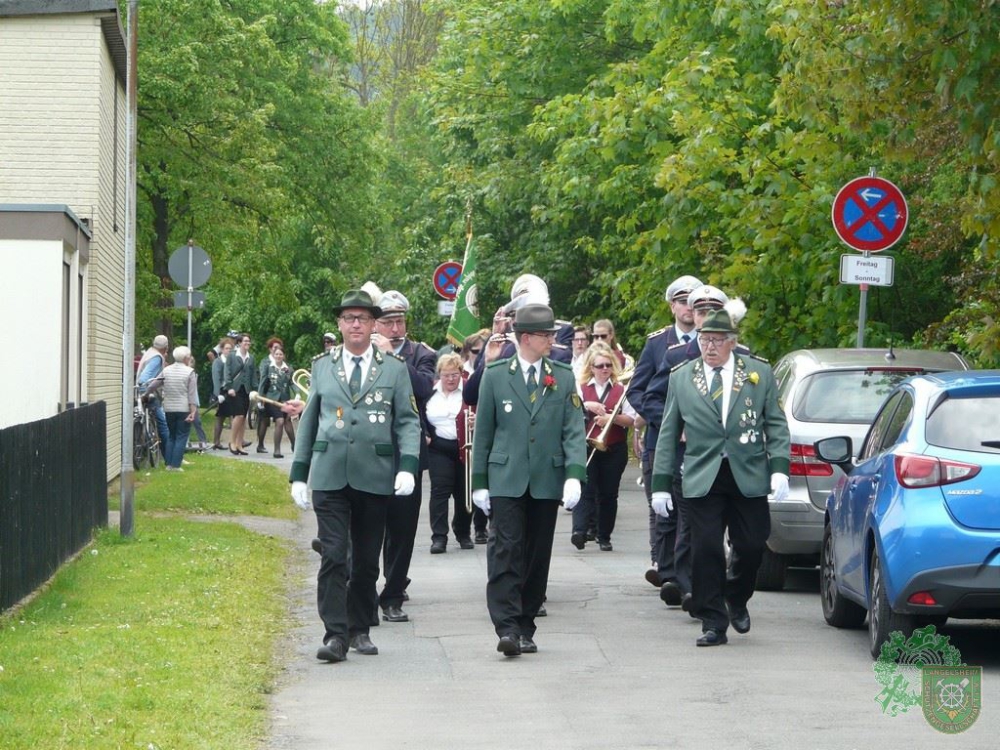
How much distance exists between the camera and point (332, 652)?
10211 mm

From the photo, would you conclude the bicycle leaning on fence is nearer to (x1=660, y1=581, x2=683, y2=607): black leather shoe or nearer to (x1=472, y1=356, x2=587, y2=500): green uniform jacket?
(x1=660, y1=581, x2=683, y2=607): black leather shoe

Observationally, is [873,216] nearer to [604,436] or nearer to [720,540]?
[604,436]

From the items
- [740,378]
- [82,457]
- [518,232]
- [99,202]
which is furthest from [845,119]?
[518,232]

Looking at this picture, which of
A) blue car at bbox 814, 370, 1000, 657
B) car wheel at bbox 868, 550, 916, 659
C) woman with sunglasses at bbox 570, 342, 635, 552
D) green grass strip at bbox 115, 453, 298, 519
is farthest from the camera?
green grass strip at bbox 115, 453, 298, 519

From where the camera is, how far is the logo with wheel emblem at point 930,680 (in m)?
8.57

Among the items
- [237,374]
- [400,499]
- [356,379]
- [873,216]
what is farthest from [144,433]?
[356,379]

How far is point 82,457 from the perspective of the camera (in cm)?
1559

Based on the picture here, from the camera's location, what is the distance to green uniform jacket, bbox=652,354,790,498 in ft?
35.2

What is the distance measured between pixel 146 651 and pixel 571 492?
95.3 inches

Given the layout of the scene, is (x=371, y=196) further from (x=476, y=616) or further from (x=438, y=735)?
(x=438, y=735)

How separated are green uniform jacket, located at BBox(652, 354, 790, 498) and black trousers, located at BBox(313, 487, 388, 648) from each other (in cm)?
168

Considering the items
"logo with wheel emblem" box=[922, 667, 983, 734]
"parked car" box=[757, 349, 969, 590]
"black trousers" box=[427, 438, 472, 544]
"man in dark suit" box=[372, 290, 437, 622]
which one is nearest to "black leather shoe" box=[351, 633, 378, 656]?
"man in dark suit" box=[372, 290, 437, 622]

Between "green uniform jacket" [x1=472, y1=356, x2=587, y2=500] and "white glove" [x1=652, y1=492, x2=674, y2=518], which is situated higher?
"green uniform jacket" [x1=472, y1=356, x2=587, y2=500]

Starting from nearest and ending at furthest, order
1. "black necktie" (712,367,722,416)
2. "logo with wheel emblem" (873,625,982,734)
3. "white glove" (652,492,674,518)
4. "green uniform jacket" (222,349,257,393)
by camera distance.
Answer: "logo with wheel emblem" (873,625,982,734) → "black necktie" (712,367,722,416) → "white glove" (652,492,674,518) → "green uniform jacket" (222,349,257,393)
